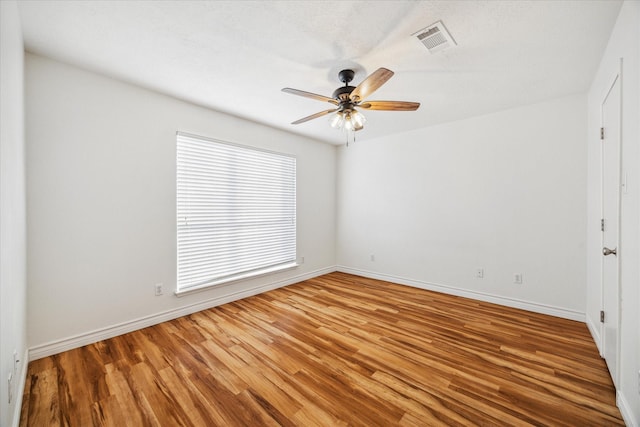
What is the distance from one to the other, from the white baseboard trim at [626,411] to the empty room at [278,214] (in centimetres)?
4

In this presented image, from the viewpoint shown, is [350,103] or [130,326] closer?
[350,103]

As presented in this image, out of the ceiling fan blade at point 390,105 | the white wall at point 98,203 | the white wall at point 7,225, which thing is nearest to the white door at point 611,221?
the ceiling fan blade at point 390,105

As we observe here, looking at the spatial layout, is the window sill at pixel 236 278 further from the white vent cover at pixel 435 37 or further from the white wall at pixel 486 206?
the white vent cover at pixel 435 37

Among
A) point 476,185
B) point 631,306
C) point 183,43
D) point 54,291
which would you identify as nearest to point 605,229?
point 631,306

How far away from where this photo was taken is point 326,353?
222 centimetres

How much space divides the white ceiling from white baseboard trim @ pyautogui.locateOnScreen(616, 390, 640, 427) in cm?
240

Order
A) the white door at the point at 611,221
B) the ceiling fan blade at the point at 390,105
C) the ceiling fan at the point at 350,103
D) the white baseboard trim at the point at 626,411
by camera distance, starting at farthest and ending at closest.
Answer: the ceiling fan blade at the point at 390,105 < the ceiling fan at the point at 350,103 < the white door at the point at 611,221 < the white baseboard trim at the point at 626,411

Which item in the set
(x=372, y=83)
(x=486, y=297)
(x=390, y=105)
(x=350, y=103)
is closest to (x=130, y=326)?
(x=350, y=103)

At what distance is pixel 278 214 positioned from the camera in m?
4.13

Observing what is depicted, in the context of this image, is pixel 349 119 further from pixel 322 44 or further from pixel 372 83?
pixel 322 44

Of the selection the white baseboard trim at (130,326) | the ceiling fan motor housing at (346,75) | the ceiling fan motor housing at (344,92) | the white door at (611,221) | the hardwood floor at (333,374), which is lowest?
the hardwood floor at (333,374)

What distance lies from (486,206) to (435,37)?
7.96ft

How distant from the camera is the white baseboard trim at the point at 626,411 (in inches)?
52.9

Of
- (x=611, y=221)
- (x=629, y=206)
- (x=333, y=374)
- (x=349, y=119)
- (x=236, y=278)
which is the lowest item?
(x=333, y=374)
